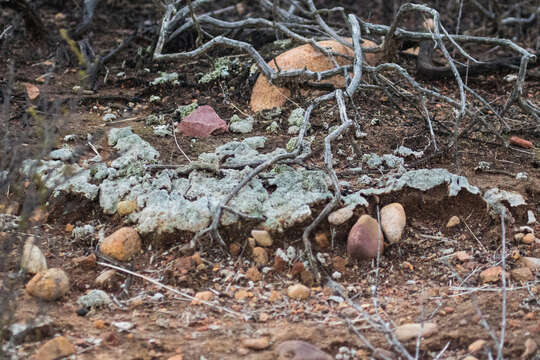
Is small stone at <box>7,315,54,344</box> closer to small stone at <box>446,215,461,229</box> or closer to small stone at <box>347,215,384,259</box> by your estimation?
small stone at <box>347,215,384,259</box>

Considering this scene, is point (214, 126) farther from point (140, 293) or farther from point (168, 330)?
point (168, 330)

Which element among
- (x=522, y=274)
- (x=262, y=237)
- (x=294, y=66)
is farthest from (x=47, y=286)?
(x=294, y=66)

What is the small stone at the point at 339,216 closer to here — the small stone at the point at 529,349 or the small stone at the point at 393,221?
the small stone at the point at 393,221

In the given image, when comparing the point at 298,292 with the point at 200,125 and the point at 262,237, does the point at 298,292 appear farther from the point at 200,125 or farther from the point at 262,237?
the point at 200,125

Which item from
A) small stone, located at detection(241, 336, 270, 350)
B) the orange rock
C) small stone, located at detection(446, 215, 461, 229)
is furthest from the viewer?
the orange rock

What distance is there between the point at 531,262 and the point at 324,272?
868 millimetres

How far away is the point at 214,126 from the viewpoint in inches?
143

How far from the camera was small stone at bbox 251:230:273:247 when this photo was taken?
8.48ft

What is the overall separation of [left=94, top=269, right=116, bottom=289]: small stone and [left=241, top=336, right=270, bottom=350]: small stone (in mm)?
684

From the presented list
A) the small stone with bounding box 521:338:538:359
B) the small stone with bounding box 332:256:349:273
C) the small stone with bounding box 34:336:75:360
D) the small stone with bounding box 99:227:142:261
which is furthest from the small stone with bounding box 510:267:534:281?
the small stone with bounding box 34:336:75:360

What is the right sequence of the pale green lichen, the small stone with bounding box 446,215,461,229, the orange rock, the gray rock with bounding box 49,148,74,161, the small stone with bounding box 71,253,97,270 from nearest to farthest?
the small stone with bounding box 71,253,97,270, the small stone with bounding box 446,215,461,229, the gray rock with bounding box 49,148,74,161, the orange rock, the pale green lichen

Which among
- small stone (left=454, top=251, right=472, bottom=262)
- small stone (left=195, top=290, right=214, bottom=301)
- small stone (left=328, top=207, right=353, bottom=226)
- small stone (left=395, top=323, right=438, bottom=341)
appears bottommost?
small stone (left=454, top=251, right=472, bottom=262)

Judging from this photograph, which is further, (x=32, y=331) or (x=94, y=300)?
(x=94, y=300)

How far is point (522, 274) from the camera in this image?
7.89 ft
